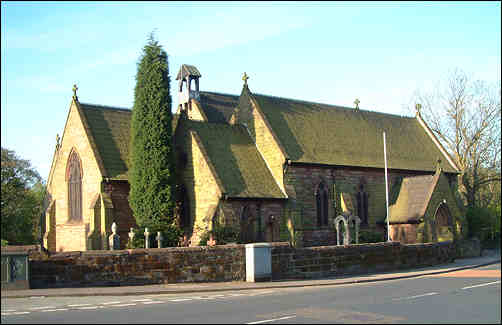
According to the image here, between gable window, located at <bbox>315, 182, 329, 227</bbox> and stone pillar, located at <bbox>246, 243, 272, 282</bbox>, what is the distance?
1389 cm

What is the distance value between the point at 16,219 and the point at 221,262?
3858 centimetres

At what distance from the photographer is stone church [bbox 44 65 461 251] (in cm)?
3475

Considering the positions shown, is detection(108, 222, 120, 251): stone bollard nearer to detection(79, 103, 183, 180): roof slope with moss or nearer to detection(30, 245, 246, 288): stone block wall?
detection(79, 103, 183, 180): roof slope with moss

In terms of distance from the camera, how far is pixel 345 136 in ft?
145

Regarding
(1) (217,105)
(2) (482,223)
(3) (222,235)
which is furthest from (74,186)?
(2) (482,223)

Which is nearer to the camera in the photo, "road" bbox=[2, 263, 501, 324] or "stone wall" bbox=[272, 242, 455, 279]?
"road" bbox=[2, 263, 501, 324]

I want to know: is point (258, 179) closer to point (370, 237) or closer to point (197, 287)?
point (370, 237)

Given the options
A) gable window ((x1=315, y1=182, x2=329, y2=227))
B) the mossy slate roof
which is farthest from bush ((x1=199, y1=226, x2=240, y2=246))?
gable window ((x1=315, y1=182, x2=329, y2=227))

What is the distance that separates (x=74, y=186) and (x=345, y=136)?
19.3 m

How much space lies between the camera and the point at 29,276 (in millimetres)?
21188

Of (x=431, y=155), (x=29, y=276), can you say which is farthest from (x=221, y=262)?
(x=431, y=155)

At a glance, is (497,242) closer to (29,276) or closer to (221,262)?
(221,262)

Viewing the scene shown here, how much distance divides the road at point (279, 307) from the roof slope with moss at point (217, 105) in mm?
28906

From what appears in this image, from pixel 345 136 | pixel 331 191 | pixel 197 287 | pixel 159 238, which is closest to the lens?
pixel 197 287
